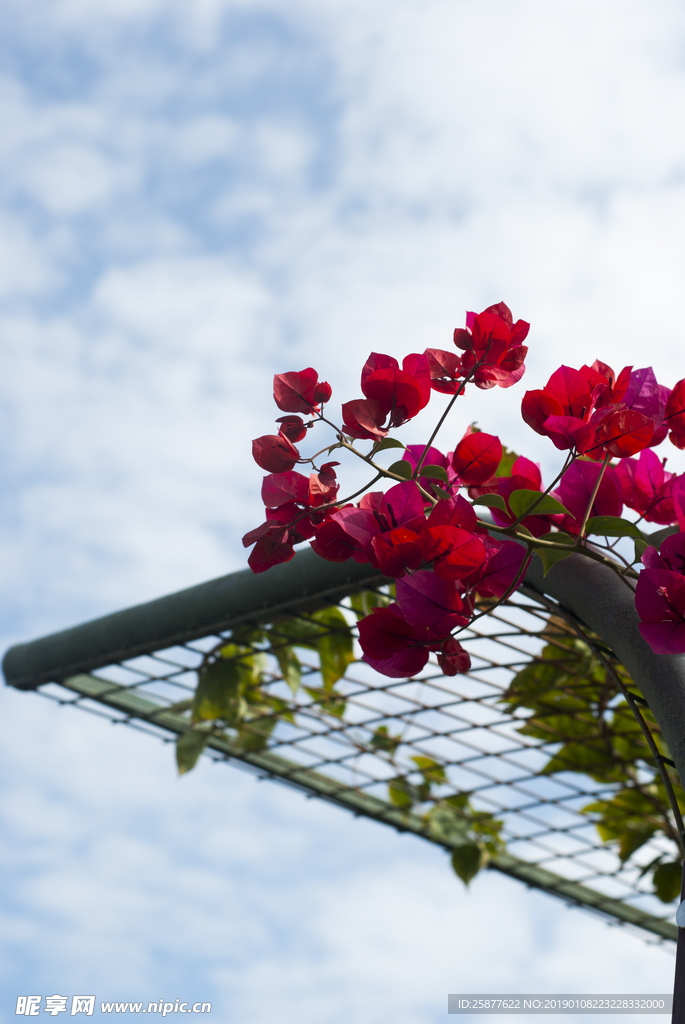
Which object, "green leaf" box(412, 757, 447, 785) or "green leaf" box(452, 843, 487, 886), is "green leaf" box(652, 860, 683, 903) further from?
"green leaf" box(412, 757, 447, 785)

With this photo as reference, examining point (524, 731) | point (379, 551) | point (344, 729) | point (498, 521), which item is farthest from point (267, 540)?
point (524, 731)

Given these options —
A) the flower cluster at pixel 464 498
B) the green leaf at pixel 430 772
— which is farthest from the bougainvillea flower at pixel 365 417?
the green leaf at pixel 430 772

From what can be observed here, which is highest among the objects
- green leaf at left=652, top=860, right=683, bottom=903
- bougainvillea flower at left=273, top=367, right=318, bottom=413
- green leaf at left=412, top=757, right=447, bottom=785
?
bougainvillea flower at left=273, top=367, right=318, bottom=413

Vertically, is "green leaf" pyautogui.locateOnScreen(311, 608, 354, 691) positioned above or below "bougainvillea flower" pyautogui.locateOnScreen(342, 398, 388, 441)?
above

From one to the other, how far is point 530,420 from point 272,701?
3.25 ft

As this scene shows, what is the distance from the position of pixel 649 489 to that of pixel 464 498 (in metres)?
0.20

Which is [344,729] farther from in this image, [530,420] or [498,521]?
[530,420]

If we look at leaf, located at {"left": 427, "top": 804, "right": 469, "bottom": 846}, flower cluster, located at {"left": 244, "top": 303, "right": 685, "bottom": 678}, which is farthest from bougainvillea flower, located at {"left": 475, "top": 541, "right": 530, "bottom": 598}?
leaf, located at {"left": 427, "top": 804, "right": 469, "bottom": 846}

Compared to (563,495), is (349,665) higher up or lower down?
higher up

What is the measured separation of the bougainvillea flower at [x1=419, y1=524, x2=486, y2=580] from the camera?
602mm

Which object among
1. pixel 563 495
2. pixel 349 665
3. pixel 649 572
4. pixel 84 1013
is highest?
pixel 349 665

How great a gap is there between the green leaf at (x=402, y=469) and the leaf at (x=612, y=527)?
0.14 meters

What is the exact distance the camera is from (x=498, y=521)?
767mm

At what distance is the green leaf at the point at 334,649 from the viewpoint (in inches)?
52.2
